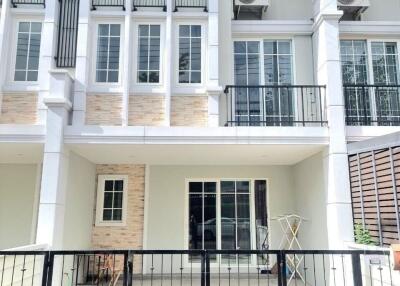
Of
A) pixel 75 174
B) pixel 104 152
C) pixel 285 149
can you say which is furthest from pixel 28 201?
pixel 285 149

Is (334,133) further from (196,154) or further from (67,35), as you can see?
(67,35)

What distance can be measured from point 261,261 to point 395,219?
3817 millimetres

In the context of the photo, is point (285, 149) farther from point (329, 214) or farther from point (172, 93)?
point (172, 93)

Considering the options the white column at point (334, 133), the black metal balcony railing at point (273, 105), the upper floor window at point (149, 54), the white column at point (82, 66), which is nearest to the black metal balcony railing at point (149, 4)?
the upper floor window at point (149, 54)

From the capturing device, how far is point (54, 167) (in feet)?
19.4

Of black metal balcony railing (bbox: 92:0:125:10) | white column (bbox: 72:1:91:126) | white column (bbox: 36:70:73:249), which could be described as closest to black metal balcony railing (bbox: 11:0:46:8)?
white column (bbox: 72:1:91:126)

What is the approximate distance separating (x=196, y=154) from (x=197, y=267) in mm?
2634

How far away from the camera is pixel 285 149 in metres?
6.64

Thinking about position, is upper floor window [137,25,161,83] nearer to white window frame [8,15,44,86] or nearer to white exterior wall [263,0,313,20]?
white window frame [8,15,44,86]

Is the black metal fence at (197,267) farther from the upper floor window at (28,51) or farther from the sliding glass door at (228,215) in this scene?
the upper floor window at (28,51)

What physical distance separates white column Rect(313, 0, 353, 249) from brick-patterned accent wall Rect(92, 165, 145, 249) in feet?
13.2

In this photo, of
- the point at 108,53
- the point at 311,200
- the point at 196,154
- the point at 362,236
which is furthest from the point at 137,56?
the point at 362,236

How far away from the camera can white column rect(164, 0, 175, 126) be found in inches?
259

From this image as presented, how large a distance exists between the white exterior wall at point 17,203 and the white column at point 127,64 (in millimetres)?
3043
